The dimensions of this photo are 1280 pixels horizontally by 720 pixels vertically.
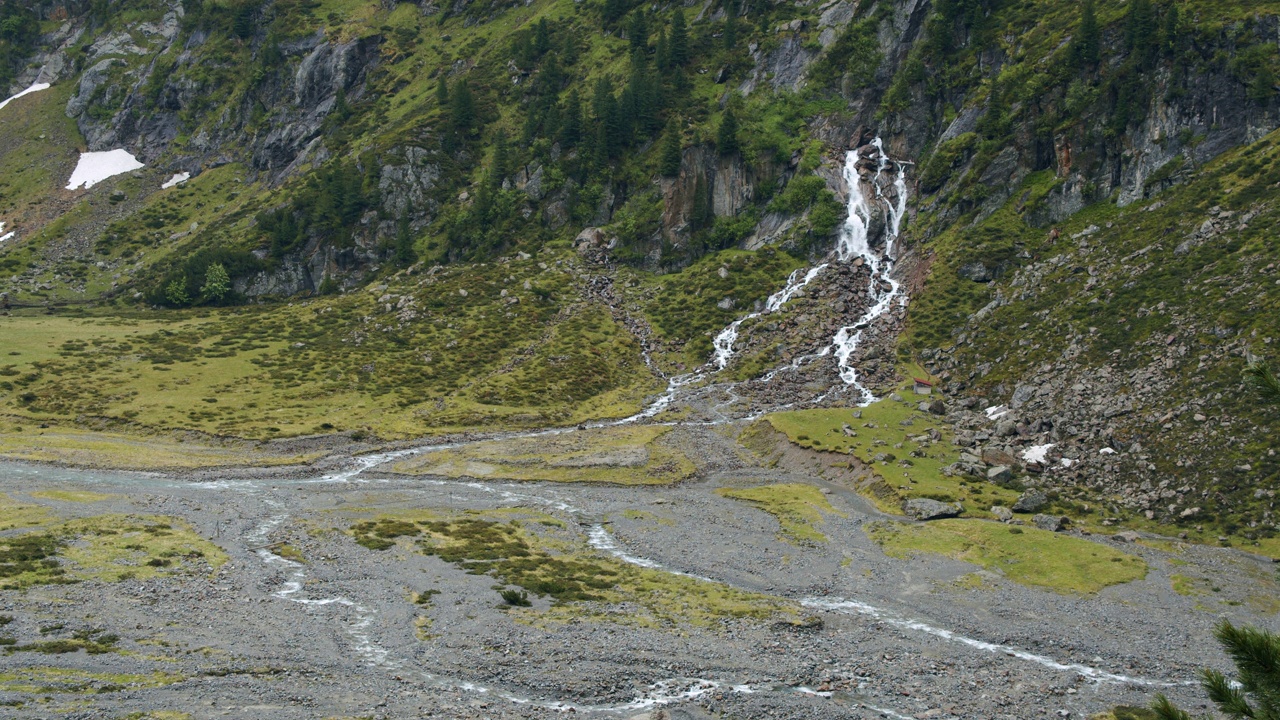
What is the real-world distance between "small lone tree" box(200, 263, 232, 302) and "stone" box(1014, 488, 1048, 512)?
150m

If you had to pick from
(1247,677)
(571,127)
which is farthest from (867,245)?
(1247,677)

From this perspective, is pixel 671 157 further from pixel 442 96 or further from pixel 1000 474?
pixel 1000 474

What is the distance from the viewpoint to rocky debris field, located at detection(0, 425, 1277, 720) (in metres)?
36.8

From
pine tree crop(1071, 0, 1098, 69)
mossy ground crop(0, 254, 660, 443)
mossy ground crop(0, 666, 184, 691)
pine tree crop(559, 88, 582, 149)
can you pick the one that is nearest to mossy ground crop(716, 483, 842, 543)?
mossy ground crop(0, 254, 660, 443)

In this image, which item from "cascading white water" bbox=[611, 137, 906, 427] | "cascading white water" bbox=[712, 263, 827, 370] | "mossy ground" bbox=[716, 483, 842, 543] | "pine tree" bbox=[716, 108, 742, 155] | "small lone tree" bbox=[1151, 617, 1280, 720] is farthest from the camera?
"pine tree" bbox=[716, 108, 742, 155]

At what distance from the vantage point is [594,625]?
46.2 meters

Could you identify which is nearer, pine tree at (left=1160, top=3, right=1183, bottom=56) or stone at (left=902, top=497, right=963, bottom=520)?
stone at (left=902, top=497, right=963, bottom=520)

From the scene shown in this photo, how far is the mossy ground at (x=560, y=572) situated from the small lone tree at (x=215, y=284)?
373 feet

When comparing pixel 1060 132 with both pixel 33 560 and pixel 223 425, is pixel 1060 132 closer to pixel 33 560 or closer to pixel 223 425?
pixel 223 425

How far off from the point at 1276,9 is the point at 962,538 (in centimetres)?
10833

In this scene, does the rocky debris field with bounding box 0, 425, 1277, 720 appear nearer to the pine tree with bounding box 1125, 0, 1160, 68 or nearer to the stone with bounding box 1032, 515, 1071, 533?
the stone with bounding box 1032, 515, 1071, 533

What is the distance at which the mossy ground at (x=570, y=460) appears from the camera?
86062mm

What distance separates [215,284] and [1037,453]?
5900 inches

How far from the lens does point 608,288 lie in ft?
500
